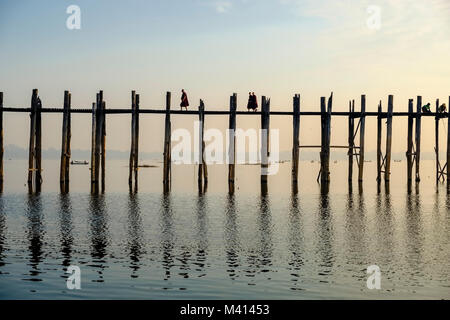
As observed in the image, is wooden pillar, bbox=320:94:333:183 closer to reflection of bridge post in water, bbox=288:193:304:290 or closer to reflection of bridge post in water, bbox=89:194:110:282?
reflection of bridge post in water, bbox=288:193:304:290

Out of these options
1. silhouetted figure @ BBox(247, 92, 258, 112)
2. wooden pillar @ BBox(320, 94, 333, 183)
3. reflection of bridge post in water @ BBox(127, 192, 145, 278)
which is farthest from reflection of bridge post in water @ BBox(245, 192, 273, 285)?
wooden pillar @ BBox(320, 94, 333, 183)

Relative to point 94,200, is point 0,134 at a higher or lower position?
higher

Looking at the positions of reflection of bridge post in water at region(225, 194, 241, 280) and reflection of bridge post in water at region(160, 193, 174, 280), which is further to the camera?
reflection of bridge post in water at region(160, 193, 174, 280)

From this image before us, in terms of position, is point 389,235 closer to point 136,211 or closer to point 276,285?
point 276,285

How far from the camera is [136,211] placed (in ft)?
89.8

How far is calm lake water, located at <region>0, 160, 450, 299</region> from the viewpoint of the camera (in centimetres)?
1302

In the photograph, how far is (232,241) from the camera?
19.0 metres

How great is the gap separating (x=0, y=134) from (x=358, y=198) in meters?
18.6

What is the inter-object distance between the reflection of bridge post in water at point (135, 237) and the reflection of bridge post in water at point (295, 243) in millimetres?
3307

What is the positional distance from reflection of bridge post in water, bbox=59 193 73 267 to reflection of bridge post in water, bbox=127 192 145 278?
148cm

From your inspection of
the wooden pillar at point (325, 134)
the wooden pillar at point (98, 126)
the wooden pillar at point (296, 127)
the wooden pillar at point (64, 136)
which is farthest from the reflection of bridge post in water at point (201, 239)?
the wooden pillar at point (325, 134)

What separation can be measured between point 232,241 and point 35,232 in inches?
234

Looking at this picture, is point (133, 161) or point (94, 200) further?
point (133, 161)
